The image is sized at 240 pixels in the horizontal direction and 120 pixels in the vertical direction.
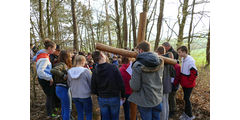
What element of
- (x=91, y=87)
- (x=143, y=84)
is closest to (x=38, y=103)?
(x=91, y=87)

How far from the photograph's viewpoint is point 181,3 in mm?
8016

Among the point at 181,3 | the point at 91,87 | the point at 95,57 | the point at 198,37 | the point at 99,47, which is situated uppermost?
the point at 181,3

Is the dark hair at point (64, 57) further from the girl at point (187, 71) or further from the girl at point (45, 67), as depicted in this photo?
the girl at point (187, 71)

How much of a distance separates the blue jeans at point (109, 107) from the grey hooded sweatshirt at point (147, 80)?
42 cm

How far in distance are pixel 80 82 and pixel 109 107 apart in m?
0.79

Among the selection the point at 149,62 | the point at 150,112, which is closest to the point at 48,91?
the point at 150,112

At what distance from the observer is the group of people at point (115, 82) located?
2.22 m

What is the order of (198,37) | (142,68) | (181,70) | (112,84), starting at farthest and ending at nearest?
(198,37)
(181,70)
(112,84)
(142,68)

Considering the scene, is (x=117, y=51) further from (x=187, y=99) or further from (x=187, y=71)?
(x=187, y=99)

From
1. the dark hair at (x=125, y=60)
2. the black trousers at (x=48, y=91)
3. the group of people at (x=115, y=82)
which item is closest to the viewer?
the group of people at (x=115, y=82)

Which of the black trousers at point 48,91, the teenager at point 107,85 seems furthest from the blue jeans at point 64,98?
the teenager at point 107,85

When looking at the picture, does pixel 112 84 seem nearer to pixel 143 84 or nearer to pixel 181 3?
pixel 143 84

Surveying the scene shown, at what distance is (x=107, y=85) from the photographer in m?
2.51

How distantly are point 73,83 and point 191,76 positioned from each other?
110 inches
